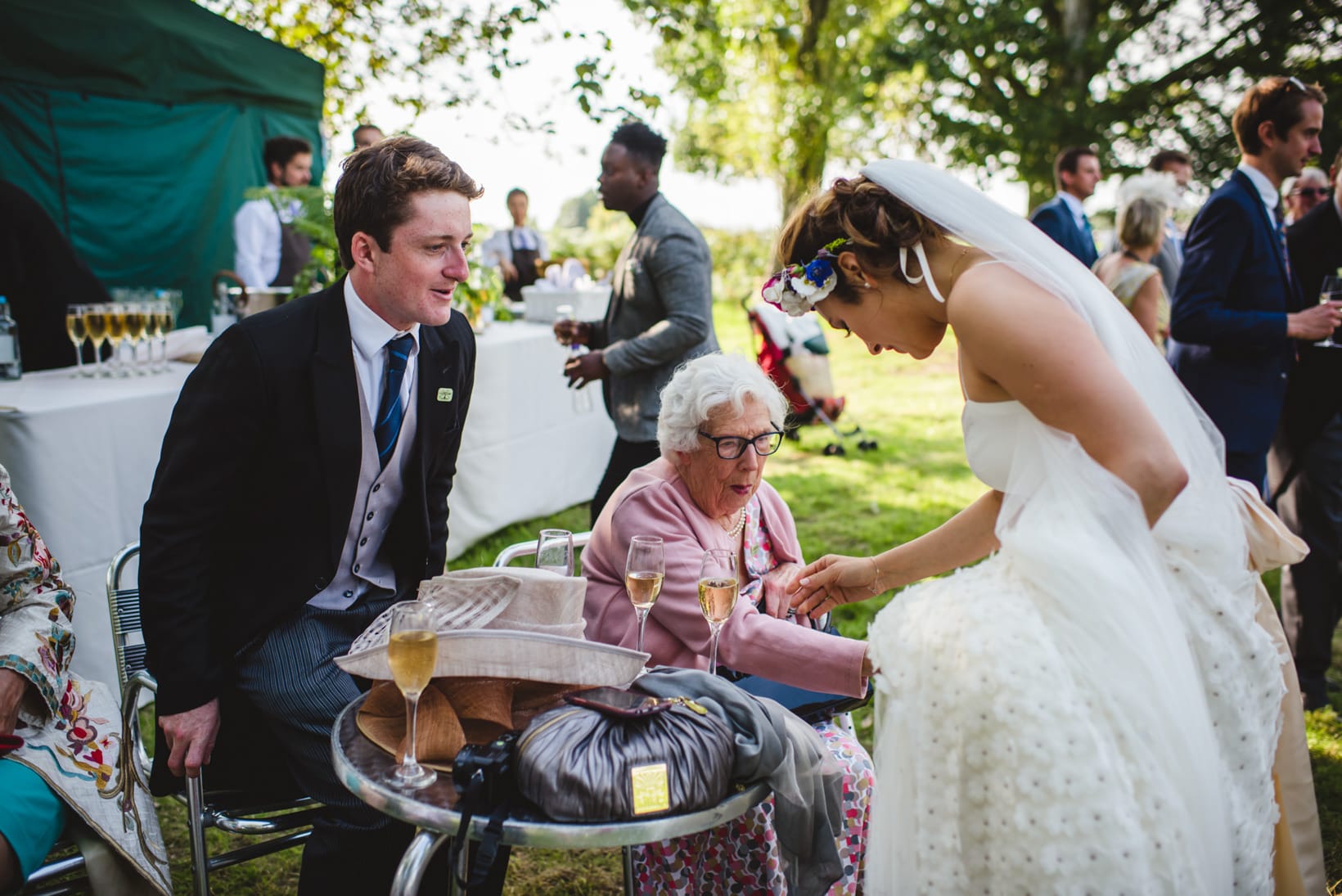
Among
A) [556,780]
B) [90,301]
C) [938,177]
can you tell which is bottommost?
[556,780]

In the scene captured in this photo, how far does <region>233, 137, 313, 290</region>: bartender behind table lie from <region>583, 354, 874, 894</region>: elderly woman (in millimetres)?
4361

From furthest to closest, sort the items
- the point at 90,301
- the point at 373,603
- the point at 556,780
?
the point at 90,301 < the point at 373,603 < the point at 556,780

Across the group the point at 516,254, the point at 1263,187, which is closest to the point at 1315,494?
the point at 1263,187

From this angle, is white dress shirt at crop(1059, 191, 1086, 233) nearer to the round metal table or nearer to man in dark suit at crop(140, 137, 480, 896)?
man in dark suit at crop(140, 137, 480, 896)

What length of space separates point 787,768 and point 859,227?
3.67ft

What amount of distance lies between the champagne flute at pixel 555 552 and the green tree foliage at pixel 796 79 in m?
15.7

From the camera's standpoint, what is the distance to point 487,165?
8.12 m

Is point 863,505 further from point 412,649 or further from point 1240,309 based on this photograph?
point 412,649

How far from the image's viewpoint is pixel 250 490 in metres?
2.29

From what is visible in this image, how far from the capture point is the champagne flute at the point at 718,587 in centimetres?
203

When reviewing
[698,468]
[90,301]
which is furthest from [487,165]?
[698,468]

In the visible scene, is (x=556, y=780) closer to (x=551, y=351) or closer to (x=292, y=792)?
(x=292, y=792)

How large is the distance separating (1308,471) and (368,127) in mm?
5715

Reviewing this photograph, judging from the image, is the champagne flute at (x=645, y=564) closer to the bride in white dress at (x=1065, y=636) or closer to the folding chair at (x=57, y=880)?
the bride in white dress at (x=1065, y=636)
